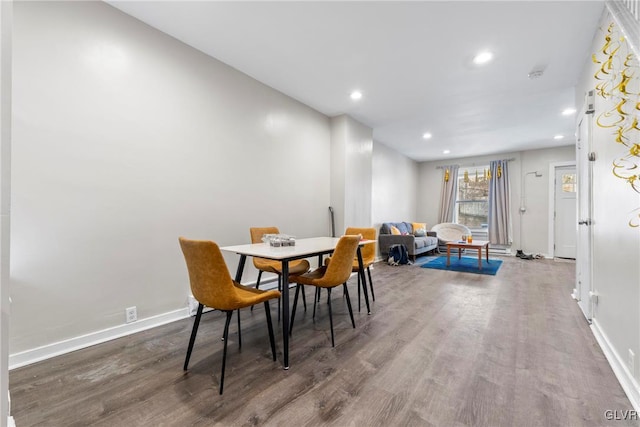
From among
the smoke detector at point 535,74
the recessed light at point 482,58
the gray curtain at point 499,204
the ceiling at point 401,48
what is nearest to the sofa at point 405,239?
the gray curtain at point 499,204

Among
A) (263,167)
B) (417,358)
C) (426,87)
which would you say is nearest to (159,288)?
(263,167)

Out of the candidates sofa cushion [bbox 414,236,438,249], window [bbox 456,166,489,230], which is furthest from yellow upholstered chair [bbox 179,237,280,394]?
window [bbox 456,166,489,230]

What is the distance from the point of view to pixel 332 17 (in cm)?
232

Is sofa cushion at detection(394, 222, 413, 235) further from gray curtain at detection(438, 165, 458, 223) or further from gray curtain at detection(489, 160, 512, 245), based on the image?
gray curtain at detection(489, 160, 512, 245)

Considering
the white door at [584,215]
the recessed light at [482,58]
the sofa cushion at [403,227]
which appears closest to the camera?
the white door at [584,215]

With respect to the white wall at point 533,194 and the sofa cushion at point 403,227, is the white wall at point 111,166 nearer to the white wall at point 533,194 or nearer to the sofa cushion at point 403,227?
the sofa cushion at point 403,227

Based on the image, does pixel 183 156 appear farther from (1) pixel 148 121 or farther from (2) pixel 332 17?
(2) pixel 332 17

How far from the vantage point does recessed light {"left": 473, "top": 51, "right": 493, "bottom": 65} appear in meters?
2.79

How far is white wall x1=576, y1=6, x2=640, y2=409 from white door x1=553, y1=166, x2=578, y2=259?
4964 millimetres

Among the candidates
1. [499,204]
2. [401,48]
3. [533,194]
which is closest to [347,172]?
[401,48]

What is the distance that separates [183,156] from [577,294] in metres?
4.70

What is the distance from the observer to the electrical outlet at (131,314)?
7.43 feet

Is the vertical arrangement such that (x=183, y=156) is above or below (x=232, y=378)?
above

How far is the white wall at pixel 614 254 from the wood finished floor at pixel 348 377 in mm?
142
